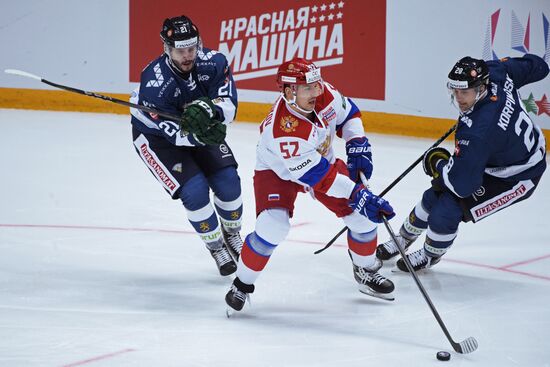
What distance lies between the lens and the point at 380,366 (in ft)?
10.7

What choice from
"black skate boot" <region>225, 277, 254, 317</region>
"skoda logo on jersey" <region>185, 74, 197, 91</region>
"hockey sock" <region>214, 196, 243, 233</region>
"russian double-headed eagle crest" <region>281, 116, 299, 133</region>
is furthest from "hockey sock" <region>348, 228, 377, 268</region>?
"skoda logo on jersey" <region>185, 74, 197, 91</region>

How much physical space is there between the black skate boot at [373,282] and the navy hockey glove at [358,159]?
1.34 ft

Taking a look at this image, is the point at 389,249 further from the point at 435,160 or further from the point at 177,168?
the point at 177,168

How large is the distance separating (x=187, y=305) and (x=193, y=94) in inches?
40.2

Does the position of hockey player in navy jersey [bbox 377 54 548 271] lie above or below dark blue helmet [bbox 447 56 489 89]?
below

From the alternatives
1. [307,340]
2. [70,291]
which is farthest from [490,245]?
[70,291]

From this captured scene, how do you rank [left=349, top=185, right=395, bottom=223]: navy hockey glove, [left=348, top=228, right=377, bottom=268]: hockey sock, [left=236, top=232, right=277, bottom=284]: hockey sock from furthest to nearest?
[left=348, top=228, right=377, bottom=268]: hockey sock → [left=236, top=232, right=277, bottom=284]: hockey sock → [left=349, top=185, right=395, bottom=223]: navy hockey glove

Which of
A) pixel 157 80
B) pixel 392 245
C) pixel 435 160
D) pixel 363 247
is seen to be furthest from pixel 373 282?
pixel 157 80

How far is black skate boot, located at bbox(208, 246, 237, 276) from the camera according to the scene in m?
4.36

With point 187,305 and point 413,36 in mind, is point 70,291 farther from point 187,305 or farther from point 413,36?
point 413,36

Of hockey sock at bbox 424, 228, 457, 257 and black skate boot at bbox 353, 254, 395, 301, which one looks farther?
hockey sock at bbox 424, 228, 457, 257

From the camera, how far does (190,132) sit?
4047mm

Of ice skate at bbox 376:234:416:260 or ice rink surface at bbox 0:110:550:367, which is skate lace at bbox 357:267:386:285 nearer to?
ice rink surface at bbox 0:110:550:367

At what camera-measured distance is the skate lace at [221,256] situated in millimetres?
4367
